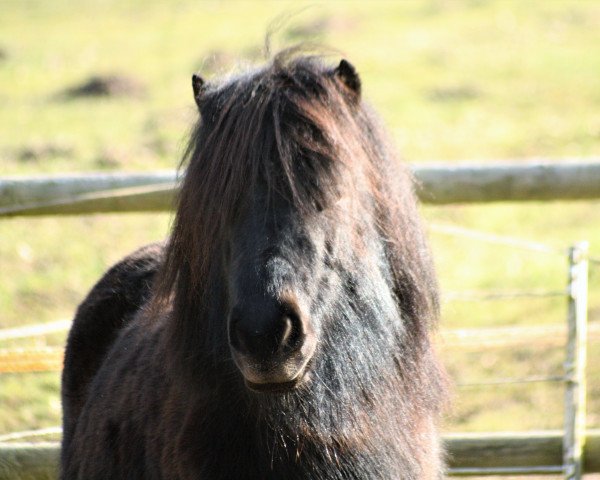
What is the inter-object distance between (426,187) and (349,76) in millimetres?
1645

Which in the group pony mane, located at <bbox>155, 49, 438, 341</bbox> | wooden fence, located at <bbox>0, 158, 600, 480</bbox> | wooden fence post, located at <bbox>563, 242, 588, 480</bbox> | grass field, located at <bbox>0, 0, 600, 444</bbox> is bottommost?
grass field, located at <bbox>0, 0, 600, 444</bbox>

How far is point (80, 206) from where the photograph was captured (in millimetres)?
4211

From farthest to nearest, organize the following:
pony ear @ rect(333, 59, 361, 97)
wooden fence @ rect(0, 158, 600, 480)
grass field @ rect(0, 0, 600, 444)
A: grass field @ rect(0, 0, 600, 444) < wooden fence @ rect(0, 158, 600, 480) < pony ear @ rect(333, 59, 361, 97)

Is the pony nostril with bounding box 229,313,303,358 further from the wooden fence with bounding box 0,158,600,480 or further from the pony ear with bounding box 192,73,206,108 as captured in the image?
the wooden fence with bounding box 0,158,600,480

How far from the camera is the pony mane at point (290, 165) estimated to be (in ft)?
7.83

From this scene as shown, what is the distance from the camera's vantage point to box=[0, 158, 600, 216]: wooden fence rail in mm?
4148

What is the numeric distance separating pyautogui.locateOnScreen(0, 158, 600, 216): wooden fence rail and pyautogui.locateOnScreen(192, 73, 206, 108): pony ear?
140cm

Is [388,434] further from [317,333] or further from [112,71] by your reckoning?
[112,71]

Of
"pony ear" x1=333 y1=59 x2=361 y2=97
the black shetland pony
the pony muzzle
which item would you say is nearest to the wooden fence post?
the black shetland pony

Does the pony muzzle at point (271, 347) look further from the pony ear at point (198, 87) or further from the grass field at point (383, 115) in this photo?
the grass field at point (383, 115)

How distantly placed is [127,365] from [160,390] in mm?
391

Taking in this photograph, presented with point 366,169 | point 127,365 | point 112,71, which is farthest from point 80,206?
point 112,71

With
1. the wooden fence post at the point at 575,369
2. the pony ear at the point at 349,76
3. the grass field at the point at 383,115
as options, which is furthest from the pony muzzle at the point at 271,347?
the wooden fence post at the point at 575,369

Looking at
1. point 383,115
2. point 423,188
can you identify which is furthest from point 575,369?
point 383,115
